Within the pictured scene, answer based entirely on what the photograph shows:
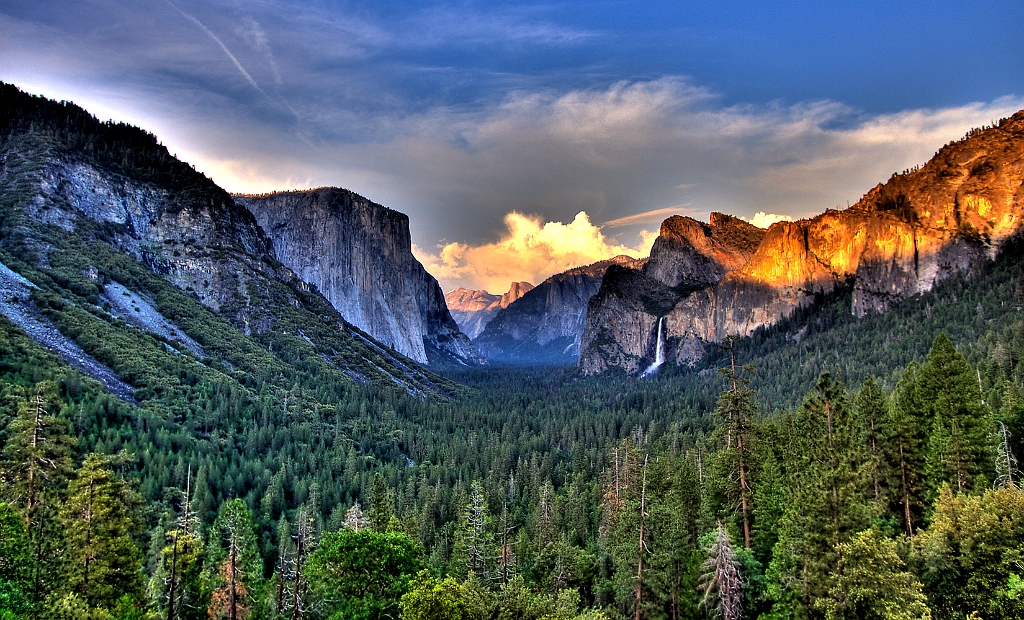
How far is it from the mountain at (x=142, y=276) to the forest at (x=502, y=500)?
165 cm

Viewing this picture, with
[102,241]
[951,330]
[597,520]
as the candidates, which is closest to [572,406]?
[951,330]

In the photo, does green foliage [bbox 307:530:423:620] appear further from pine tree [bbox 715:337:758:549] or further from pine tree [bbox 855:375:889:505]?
pine tree [bbox 855:375:889:505]

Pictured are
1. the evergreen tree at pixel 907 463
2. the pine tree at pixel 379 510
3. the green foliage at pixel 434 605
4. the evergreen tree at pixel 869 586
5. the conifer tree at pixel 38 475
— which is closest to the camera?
the evergreen tree at pixel 869 586

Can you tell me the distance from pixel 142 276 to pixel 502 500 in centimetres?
11884

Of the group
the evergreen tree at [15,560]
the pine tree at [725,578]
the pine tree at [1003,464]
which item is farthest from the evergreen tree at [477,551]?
the pine tree at [1003,464]

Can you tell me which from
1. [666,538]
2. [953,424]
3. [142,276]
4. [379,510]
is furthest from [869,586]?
[142,276]

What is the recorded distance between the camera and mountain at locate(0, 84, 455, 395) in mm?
101438

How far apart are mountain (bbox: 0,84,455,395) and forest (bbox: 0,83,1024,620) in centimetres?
165

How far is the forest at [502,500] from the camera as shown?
2269 centimetres

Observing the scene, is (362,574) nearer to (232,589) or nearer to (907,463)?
(232,589)

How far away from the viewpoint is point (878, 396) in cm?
3788

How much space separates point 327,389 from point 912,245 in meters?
165

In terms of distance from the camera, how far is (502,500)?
2781 inches

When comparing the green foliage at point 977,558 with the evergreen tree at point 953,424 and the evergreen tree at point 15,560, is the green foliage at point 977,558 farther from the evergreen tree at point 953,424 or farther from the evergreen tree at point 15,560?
the evergreen tree at point 15,560
